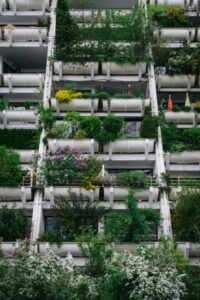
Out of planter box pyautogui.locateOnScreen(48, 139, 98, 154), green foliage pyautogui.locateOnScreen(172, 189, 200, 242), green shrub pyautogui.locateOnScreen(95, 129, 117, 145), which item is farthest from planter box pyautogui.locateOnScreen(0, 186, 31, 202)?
green foliage pyautogui.locateOnScreen(172, 189, 200, 242)

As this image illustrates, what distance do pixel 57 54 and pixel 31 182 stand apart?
36.1 ft

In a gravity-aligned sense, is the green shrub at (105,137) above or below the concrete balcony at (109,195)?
above

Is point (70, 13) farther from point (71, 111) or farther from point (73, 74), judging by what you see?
point (71, 111)

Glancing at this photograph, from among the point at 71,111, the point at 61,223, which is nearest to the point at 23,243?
the point at 61,223

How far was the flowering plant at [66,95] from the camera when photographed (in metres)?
46.6

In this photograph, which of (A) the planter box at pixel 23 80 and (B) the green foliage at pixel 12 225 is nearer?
(B) the green foliage at pixel 12 225

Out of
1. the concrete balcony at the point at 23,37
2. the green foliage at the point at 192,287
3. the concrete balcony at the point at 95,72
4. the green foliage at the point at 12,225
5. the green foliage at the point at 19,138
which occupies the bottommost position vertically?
the green foliage at the point at 192,287

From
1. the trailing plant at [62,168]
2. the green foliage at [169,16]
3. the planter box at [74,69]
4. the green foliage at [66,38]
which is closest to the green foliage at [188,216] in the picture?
the trailing plant at [62,168]

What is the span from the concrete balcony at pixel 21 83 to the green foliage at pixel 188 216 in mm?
13342

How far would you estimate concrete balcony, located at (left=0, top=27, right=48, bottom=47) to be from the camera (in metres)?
51.0

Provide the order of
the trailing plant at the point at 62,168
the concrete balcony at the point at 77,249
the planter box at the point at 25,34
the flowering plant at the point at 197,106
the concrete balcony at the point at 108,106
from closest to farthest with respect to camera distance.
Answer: the concrete balcony at the point at 77,249, the trailing plant at the point at 62,168, the concrete balcony at the point at 108,106, the flowering plant at the point at 197,106, the planter box at the point at 25,34

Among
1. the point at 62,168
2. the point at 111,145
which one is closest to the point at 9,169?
the point at 62,168

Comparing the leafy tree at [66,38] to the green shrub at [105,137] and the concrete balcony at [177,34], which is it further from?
the green shrub at [105,137]

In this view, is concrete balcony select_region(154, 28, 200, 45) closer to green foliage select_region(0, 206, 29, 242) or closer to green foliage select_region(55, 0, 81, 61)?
green foliage select_region(55, 0, 81, 61)
